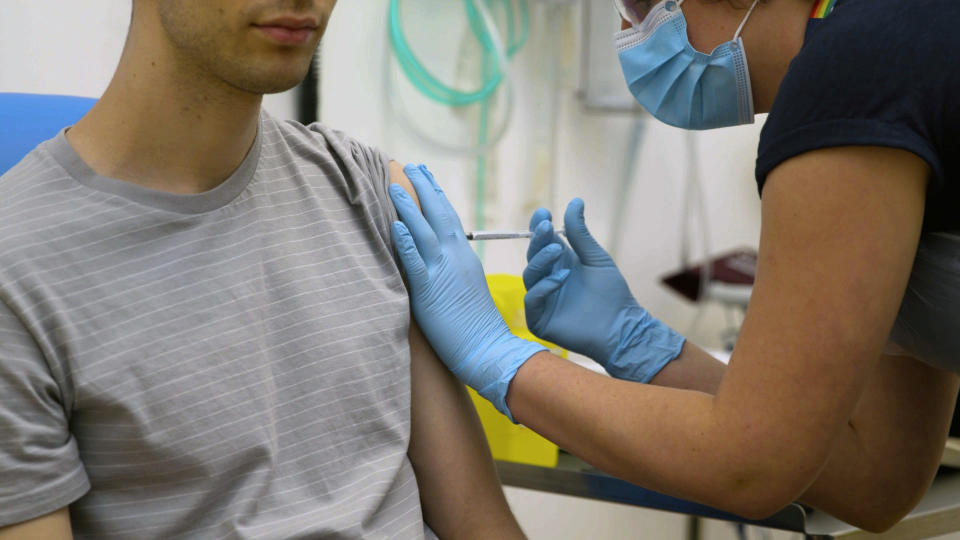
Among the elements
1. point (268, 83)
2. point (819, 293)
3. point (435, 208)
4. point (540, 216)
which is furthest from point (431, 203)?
point (819, 293)

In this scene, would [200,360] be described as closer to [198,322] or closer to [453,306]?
[198,322]

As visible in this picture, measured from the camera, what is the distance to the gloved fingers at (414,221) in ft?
4.05

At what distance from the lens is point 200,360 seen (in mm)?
972

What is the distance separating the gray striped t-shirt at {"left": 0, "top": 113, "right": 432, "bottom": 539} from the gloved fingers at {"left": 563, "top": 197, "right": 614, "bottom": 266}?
374 mm

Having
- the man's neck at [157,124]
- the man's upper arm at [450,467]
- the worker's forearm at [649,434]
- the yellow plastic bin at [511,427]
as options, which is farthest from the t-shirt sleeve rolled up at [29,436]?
the yellow plastic bin at [511,427]

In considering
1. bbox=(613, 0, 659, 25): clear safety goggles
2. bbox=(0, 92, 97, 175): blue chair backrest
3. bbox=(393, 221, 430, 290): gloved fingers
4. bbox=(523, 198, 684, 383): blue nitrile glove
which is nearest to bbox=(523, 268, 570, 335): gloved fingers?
bbox=(523, 198, 684, 383): blue nitrile glove

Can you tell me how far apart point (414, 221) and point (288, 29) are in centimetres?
34

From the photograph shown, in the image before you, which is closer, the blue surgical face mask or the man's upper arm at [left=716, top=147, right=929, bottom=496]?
the man's upper arm at [left=716, top=147, right=929, bottom=496]

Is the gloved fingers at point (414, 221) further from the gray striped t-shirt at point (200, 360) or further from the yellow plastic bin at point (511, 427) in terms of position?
the yellow plastic bin at point (511, 427)

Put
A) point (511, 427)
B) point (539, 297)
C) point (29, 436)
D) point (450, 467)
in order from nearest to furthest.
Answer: point (29, 436), point (450, 467), point (539, 297), point (511, 427)

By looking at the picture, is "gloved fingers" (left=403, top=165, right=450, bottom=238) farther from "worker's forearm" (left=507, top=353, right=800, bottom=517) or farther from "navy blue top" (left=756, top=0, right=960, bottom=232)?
"navy blue top" (left=756, top=0, right=960, bottom=232)

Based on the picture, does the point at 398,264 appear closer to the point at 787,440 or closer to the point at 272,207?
the point at 272,207

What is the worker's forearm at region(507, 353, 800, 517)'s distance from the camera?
3.34 ft

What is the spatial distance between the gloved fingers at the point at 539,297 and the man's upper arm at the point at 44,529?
2.46 ft
